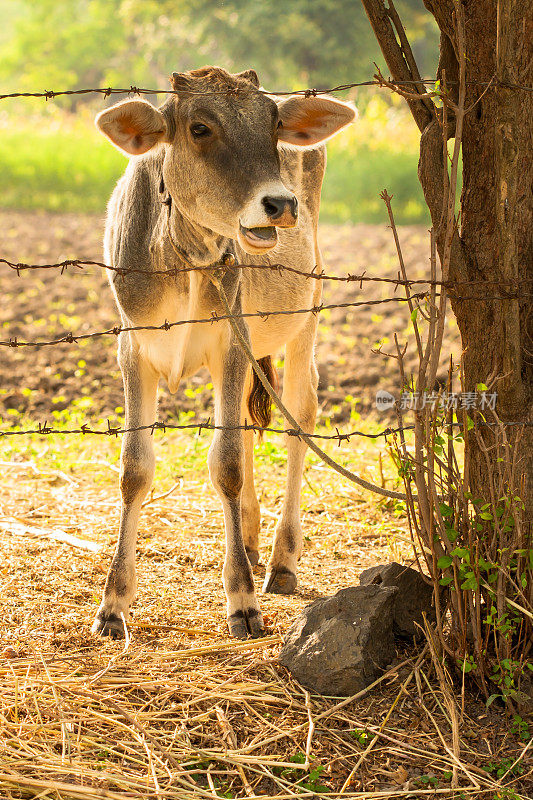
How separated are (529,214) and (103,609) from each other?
7.26ft

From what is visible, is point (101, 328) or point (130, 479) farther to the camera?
point (101, 328)

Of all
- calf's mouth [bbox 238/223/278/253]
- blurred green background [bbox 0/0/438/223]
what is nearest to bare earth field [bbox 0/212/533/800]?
calf's mouth [bbox 238/223/278/253]

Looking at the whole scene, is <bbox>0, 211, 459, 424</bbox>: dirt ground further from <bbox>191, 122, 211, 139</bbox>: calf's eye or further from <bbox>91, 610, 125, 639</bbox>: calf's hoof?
<bbox>91, 610, 125, 639</bbox>: calf's hoof

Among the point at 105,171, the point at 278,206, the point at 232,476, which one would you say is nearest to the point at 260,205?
the point at 278,206

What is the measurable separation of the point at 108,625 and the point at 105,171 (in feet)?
52.3

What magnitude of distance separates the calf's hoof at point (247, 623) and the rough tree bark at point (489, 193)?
1106 mm

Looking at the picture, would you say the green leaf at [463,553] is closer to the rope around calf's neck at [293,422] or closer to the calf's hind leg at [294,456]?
the rope around calf's neck at [293,422]

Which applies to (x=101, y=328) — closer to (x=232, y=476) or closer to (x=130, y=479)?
(x=130, y=479)

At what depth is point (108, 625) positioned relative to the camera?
12.7 ft

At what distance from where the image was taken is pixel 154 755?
294cm

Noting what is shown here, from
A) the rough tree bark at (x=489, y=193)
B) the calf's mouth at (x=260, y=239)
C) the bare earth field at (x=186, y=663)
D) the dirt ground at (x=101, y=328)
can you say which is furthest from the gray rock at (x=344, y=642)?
the dirt ground at (x=101, y=328)

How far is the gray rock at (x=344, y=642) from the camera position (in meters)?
3.26

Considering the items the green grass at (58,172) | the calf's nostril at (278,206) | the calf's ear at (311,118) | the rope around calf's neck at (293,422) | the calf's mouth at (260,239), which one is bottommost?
the rope around calf's neck at (293,422)

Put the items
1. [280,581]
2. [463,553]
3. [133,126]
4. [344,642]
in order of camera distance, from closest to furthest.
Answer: [463,553] < [344,642] < [133,126] < [280,581]
